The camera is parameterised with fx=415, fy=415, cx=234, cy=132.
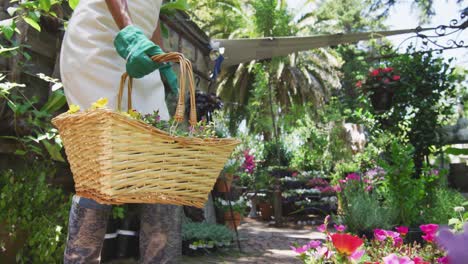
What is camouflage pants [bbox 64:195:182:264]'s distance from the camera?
3.56 ft

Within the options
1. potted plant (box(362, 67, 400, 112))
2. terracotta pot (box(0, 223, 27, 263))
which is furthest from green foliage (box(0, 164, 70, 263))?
potted plant (box(362, 67, 400, 112))

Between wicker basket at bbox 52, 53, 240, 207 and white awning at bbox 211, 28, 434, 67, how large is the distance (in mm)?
3656

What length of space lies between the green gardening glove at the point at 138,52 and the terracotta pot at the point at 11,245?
122 cm

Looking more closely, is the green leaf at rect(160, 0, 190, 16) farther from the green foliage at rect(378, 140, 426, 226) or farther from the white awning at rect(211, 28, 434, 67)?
the white awning at rect(211, 28, 434, 67)

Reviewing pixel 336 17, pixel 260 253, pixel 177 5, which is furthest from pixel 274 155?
pixel 336 17

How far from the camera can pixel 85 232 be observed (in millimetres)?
1092

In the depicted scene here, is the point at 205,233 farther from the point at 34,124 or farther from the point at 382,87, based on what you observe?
the point at 382,87

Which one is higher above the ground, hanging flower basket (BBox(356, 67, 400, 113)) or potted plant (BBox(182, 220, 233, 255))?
hanging flower basket (BBox(356, 67, 400, 113))

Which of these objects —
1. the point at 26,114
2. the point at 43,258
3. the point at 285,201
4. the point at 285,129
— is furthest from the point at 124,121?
the point at 285,129

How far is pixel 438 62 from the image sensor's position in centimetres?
418

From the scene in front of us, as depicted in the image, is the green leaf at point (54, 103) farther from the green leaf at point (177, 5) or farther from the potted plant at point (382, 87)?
the potted plant at point (382, 87)

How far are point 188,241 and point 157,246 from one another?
6.82 feet

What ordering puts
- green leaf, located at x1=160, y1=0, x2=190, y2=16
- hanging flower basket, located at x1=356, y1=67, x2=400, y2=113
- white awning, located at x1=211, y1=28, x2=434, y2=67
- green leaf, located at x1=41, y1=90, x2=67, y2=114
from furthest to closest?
white awning, located at x1=211, y1=28, x2=434, y2=67
hanging flower basket, located at x1=356, y1=67, x2=400, y2=113
green leaf, located at x1=160, y1=0, x2=190, y2=16
green leaf, located at x1=41, y1=90, x2=67, y2=114

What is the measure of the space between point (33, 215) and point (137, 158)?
1.29 meters
